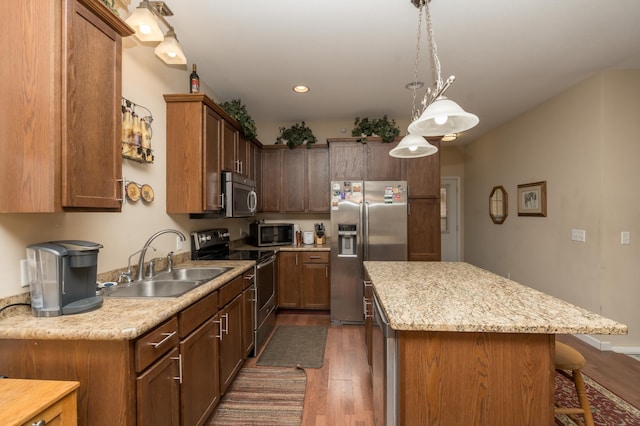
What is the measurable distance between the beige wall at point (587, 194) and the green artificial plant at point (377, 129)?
5.87 ft

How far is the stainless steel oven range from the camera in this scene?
2.80 meters

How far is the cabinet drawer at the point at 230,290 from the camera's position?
6.63ft

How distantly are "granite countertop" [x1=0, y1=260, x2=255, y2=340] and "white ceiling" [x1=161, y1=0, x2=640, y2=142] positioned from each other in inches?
73.3

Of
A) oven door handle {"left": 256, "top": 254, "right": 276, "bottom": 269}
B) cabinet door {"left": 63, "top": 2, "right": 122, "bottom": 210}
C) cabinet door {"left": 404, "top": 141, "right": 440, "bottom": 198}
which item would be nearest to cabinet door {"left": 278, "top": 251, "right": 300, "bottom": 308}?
oven door handle {"left": 256, "top": 254, "right": 276, "bottom": 269}

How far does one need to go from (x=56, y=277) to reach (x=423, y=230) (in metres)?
3.57

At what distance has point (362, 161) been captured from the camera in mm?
3830

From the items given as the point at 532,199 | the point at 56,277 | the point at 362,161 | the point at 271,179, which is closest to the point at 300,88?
the point at 362,161

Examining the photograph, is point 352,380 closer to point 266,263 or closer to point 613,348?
point 266,263

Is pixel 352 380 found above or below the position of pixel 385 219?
below

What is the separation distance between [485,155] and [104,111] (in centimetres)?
532

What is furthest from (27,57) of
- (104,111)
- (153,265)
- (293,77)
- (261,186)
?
(261,186)

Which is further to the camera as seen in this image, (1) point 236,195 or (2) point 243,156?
(2) point 243,156

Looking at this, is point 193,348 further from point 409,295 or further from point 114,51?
point 114,51

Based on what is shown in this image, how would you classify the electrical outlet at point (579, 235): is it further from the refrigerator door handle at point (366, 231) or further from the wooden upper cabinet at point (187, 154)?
the wooden upper cabinet at point (187, 154)
